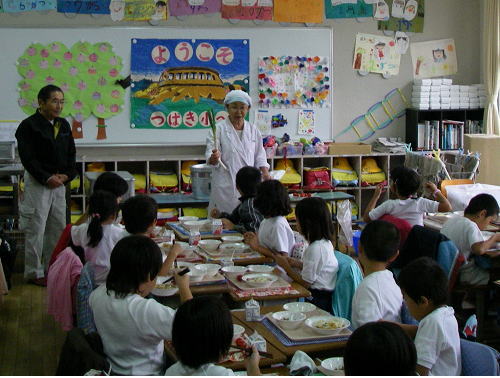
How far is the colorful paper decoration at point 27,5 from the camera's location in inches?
270

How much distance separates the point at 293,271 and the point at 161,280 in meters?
0.65

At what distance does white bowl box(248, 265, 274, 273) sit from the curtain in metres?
5.04

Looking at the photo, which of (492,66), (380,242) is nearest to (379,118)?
(492,66)

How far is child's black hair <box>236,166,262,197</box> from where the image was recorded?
4523 millimetres

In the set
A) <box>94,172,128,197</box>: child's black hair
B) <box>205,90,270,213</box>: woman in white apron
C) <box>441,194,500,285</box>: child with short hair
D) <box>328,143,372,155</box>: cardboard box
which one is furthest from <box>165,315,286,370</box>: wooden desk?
<box>328,143,372,155</box>: cardboard box

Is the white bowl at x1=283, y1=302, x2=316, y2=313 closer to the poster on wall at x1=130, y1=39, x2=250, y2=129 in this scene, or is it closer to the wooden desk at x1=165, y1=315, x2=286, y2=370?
the wooden desk at x1=165, y1=315, x2=286, y2=370

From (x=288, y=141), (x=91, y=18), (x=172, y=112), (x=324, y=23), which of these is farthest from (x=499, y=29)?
(x=91, y=18)

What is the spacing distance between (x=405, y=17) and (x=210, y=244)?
4.66m

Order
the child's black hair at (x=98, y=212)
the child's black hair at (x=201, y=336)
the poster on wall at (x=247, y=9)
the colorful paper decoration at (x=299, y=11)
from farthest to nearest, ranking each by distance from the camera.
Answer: the colorful paper decoration at (x=299, y=11)
the poster on wall at (x=247, y=9)
the child's black hair at (x=98, y=212)
the child's black hair at (x=201, y=336)

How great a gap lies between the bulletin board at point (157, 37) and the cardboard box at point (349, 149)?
0.27 meters

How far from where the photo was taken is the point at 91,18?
705 cm

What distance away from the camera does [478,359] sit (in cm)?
237

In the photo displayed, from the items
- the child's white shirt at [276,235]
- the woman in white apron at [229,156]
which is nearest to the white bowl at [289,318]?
the child's white shirt at [276,235]

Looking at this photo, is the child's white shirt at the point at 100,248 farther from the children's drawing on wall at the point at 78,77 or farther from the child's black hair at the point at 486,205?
the children's drawing on wall at the point at 78,77
